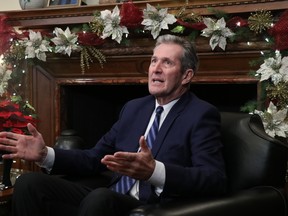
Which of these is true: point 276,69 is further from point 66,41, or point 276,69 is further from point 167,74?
point 66,41

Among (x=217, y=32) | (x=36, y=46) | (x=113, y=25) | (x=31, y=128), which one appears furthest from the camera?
(x=36, y=46)

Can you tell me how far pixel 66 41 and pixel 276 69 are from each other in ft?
4.45

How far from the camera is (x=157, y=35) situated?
2.80 metres

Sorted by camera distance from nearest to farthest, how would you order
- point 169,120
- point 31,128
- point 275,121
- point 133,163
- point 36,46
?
point 133,163, point 31,128, point 169,120, point 275,121, point 36,46

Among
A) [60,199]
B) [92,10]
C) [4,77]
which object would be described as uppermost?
[92,10]

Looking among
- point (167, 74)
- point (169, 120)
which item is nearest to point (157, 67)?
point (167, 74)

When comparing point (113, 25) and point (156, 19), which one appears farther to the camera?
point (113, 25)

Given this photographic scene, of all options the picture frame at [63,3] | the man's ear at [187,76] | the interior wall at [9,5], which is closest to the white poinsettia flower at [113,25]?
the picture frame at [63,3]

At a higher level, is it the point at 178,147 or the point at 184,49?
the point at 184,49

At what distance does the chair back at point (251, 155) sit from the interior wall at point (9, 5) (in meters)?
2.52

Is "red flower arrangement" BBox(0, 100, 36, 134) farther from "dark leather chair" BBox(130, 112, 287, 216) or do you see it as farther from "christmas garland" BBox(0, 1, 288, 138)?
"dark leather chair" BBox(130, 112, 287, 216)

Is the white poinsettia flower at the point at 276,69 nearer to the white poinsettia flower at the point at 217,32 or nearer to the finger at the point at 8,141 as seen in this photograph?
the white poinsettia flower at the point at 217,32

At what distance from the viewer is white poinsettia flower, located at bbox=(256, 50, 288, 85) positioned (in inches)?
97.8

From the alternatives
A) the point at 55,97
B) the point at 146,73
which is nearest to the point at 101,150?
the point at 146,73
